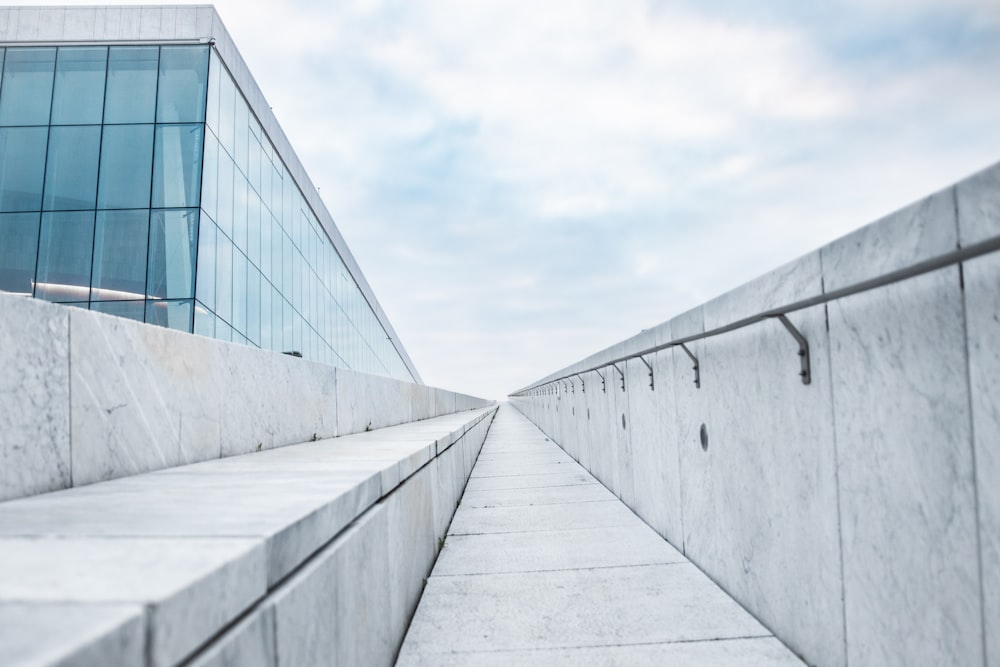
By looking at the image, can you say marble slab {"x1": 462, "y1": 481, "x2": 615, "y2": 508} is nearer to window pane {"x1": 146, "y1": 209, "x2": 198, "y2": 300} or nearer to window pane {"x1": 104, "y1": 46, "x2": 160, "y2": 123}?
window pane {"x1": 146, "y1": 209, "x2": 198, "y2": 300}

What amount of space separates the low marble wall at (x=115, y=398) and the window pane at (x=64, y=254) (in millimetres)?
14678

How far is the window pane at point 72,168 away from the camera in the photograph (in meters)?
17.2

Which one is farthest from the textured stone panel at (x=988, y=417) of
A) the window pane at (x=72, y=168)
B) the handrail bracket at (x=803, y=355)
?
the window pane at (x=72, y=168)

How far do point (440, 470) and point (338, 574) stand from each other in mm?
3342

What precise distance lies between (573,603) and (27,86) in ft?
68.7

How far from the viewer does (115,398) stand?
3121mm

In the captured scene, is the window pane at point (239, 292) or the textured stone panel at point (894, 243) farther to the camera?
the window pane at point (239, 292)

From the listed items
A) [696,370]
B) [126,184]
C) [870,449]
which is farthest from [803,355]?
[126,184]

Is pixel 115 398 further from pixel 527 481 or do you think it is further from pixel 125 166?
pixel 125 166

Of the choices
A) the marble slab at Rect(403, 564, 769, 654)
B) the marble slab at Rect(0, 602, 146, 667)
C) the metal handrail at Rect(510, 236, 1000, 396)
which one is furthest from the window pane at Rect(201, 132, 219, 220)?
the marble slab at Rect(0, 602, 146, 667)

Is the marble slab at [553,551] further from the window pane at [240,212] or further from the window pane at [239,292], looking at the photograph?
the window pane at [240,212]

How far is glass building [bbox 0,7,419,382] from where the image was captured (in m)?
16.6

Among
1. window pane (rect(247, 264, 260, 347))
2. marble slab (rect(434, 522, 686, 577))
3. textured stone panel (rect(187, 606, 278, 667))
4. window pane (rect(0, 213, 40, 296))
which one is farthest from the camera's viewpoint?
window pane (rect(247, 264, 260, 347))

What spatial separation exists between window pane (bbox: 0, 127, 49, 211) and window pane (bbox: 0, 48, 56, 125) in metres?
0.36
